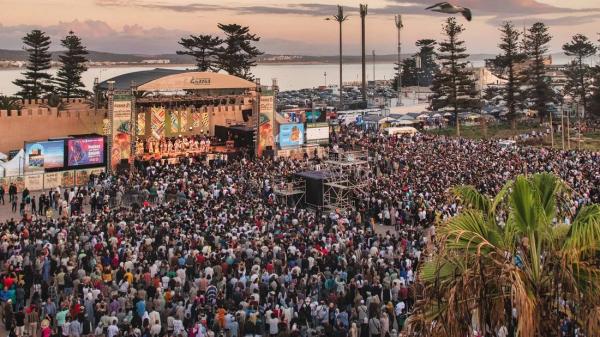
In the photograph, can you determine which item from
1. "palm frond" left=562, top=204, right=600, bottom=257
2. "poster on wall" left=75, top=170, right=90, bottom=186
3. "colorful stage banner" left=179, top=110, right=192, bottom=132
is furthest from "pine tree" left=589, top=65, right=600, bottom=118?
"palm frond" left=562, top=204, right=600, bottom=257

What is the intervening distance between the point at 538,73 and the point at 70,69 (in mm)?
37774

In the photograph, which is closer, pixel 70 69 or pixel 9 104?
pixel 9 104

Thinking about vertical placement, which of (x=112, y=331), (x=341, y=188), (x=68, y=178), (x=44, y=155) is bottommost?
(x=112, y=331)

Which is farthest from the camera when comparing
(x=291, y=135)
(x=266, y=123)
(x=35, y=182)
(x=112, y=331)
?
(x=291, y=135)

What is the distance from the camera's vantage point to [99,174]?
26.9 meters

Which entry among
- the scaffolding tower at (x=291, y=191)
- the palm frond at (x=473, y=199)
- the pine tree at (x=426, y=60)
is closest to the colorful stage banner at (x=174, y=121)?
the scaffolding tower at (x=291, y=191)

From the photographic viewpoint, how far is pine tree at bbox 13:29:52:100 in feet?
152

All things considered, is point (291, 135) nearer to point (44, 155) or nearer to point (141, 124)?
point (141, 124)

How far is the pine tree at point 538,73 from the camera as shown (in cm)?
5012

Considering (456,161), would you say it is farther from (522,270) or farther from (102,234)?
(522,270)

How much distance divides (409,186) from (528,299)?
59.1 ft

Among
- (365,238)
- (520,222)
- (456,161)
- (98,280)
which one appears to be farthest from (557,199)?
(456,161)

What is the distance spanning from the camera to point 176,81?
103 feet

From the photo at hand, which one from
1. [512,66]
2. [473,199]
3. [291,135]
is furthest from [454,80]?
[473,199]
